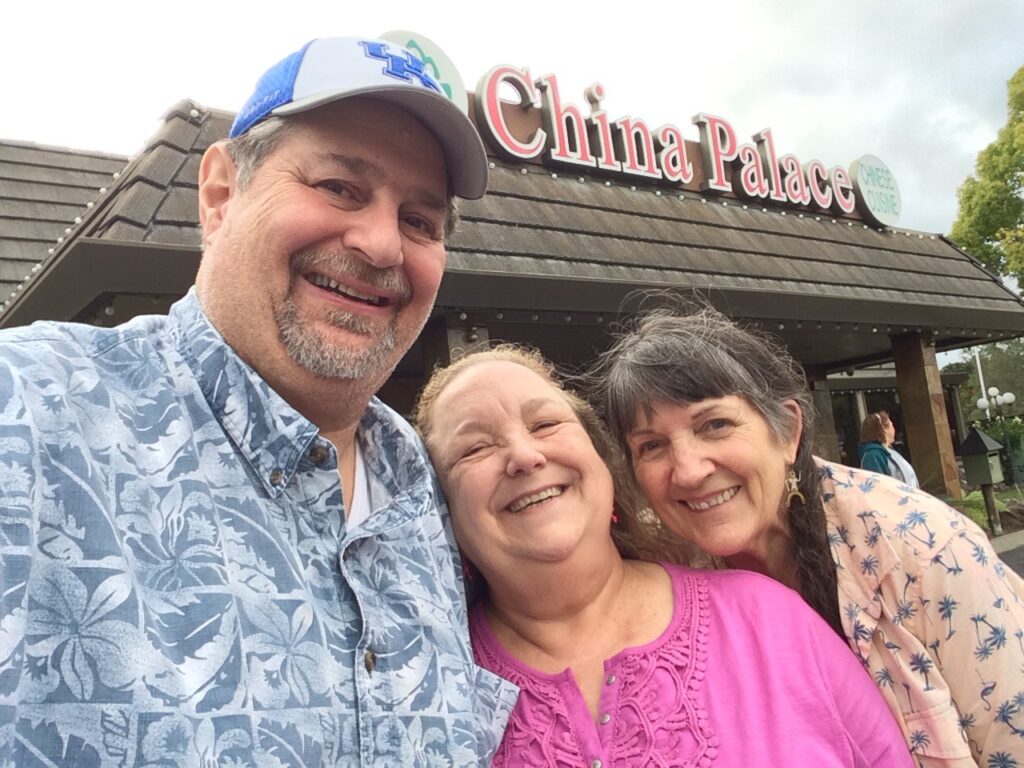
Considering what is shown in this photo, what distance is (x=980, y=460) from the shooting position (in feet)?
37.0

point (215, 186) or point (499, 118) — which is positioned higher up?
point (499, 118)

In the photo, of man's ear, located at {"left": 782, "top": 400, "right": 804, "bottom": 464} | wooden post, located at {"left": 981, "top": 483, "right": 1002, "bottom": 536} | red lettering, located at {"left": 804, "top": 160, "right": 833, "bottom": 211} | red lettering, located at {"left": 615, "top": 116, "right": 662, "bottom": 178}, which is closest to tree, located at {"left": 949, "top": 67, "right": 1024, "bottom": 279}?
wooden post, located at {"left": 981, "top": 483, "right": 1002, "bottom": 536}

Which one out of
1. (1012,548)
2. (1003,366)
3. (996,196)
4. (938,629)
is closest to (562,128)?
(938,629)

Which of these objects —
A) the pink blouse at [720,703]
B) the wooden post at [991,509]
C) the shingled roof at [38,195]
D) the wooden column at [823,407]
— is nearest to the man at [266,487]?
the pink blouse at [720,703]

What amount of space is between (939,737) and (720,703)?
0.58m

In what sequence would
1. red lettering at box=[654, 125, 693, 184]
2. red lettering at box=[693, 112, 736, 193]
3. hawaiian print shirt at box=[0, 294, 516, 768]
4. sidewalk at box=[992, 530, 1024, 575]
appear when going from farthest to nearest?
red lettering at box=[693, 112, 736, 193] → red lettering at box=[654, 125, 693, 184] → sidewalk at box=[992, 530, 1024, 575] → hawaiian print shirt at box=[0, 294, 516, 768]

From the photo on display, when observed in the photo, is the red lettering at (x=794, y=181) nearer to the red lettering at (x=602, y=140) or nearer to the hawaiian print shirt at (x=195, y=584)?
the red lettering at (x=602, y=140)

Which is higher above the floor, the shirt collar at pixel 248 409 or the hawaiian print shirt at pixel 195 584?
the shirt collar at pixel 248 409

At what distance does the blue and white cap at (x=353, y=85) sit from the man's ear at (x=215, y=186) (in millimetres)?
64

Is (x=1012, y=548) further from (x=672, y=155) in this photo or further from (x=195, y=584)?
(x=195, y=584)

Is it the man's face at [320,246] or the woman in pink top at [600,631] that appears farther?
the woman in pink top at [600,631]

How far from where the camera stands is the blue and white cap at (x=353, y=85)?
1.50 metres

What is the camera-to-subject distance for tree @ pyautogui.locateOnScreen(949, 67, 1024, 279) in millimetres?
23828

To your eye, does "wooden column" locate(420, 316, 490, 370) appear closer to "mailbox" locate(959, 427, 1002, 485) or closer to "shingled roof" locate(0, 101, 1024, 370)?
"shingled roof" locate(0, 101, 1024, 370)
